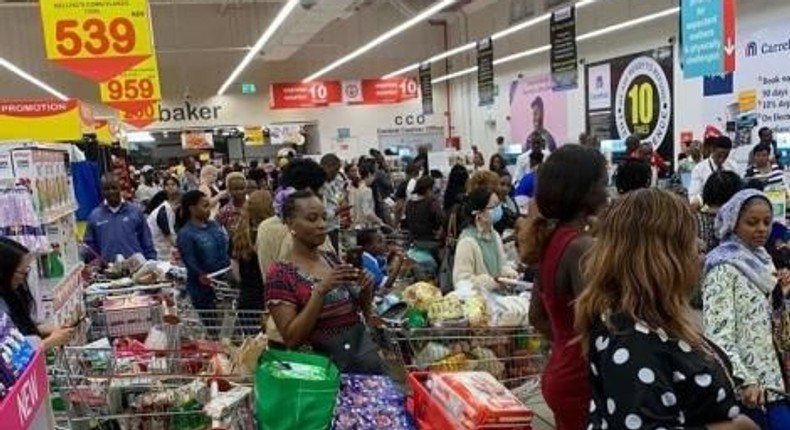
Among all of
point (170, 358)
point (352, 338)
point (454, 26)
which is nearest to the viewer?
point (352, 338)

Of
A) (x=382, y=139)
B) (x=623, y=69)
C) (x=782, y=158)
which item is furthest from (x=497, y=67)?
(x=782, y=158)

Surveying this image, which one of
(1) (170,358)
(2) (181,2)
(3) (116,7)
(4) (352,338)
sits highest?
(2) (181,2)

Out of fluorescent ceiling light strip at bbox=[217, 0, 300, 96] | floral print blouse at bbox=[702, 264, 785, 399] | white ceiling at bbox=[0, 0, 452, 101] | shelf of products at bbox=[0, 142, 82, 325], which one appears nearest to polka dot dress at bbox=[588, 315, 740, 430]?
floral print blouse at bbox=[702, 264, 785, 399]

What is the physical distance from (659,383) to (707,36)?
816 cm

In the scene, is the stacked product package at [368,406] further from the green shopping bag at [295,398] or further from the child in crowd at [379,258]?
the child in crowd at [379,258]

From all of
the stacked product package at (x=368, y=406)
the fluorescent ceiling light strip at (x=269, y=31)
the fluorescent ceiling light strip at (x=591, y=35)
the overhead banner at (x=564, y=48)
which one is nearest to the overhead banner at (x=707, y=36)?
the fluorescent ceiling light strip at (x=591, y=35)

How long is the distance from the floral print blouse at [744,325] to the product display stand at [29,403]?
2204 millimetres

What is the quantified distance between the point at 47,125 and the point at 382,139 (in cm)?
1608

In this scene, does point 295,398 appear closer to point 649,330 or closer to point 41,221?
point 649,330

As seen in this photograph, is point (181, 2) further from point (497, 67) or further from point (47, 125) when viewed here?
point (47, 125)

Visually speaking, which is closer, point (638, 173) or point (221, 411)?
point (221, 411)

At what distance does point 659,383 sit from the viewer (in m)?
1.63

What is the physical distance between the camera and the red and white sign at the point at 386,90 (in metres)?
23.9

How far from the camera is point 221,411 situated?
9.40 ft
